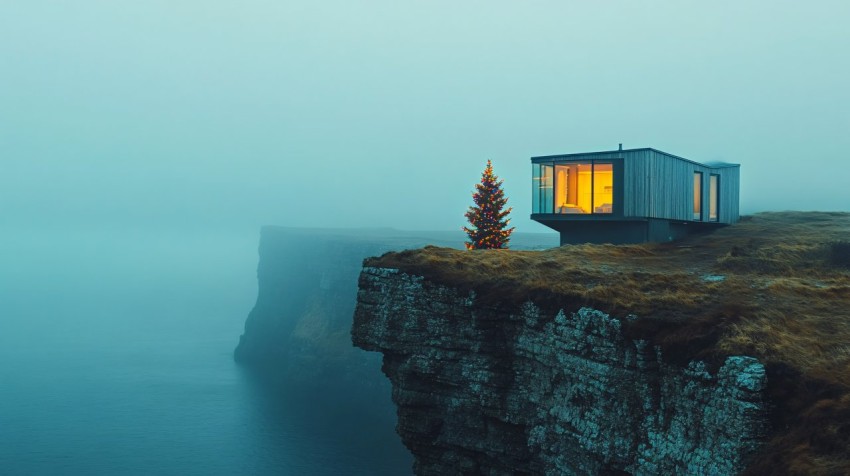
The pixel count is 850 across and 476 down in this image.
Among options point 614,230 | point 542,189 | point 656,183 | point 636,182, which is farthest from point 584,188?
point 656,183

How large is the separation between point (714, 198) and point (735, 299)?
94.4 ft

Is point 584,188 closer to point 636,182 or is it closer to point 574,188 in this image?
point 574,188

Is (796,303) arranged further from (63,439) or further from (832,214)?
(63,439)

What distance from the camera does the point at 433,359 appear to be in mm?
27234

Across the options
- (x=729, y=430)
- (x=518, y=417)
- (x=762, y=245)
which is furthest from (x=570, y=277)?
(x=762, y=245)

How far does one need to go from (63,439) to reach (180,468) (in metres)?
22.7

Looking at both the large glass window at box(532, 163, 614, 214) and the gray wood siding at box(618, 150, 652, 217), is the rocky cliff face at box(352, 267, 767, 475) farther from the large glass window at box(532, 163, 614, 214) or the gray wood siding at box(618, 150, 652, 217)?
the gray wood siding at box(618, 150, 652, 217)

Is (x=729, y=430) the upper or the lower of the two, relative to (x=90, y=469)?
upper

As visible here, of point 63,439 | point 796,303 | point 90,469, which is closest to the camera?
point 796,303

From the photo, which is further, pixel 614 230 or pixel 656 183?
pixel 614 230

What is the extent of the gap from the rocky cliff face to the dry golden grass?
0.60m

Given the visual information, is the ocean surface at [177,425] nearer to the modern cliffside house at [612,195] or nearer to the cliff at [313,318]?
the cliff at [313,318]

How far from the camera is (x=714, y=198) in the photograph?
4756 cm

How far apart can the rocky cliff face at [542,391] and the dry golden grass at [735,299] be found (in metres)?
0.60
